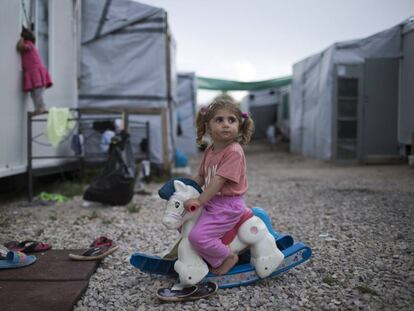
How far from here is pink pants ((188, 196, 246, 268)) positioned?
2.03 m

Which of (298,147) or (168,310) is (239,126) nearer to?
(168,310)

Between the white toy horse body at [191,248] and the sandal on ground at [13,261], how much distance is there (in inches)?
41.1

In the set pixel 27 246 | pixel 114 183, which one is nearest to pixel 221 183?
pixel 27 246

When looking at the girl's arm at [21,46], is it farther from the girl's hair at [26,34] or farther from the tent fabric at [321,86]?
the tent fabric at [321,86]

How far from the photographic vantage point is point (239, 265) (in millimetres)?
2232

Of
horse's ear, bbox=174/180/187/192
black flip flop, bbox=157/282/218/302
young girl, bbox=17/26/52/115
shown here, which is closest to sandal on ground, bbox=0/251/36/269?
black flip flop, bbox=157/282/218/302

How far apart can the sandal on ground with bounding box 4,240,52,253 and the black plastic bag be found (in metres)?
1.47

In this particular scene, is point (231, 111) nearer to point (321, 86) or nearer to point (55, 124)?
point (55, 124)

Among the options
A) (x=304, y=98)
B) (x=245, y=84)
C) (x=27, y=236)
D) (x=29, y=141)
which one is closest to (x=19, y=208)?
(x=29, y=141)

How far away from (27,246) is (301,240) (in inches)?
78.8

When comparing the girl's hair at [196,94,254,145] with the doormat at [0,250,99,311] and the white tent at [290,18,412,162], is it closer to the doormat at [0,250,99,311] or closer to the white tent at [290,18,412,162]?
the doormat at [0,250,99,311]

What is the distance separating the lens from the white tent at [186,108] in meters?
13.1

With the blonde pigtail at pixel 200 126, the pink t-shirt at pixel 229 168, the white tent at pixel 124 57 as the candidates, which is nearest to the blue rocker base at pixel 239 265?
the pink t-shirt at pixel 229 168

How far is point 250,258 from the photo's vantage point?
229 cm
